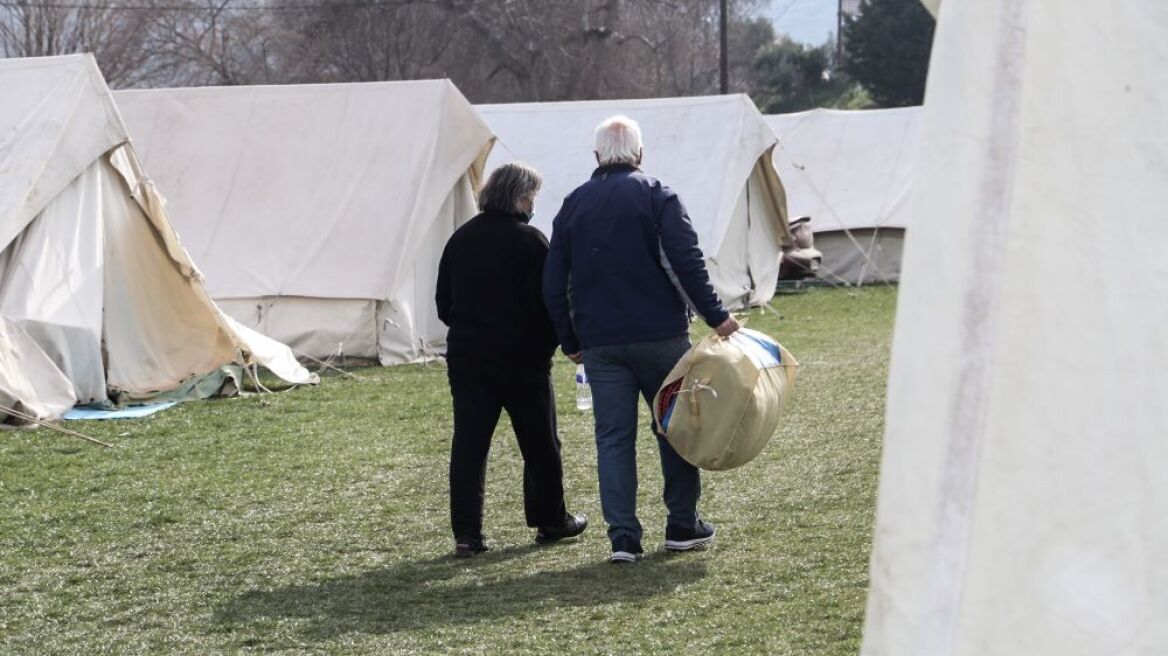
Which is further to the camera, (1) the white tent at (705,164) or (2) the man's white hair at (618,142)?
(1) the white tent at (705,164)

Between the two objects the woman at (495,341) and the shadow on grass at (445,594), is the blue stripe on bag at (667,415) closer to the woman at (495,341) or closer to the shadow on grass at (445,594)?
the shadow on grass at (445,594)

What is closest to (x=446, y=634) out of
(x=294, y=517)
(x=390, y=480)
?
(x=294, y=517)

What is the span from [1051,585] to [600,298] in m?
4.21

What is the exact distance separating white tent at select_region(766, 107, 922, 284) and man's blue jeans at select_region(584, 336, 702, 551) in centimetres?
1455

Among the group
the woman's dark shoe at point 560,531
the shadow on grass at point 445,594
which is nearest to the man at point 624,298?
the shadow on grass at point 445,594

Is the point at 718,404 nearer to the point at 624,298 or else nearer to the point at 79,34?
the point at 624,298

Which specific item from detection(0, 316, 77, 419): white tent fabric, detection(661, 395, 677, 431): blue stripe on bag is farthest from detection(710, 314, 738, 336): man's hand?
detection(0, 316, 77, 419): white tent fabric

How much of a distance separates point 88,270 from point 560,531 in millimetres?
5665

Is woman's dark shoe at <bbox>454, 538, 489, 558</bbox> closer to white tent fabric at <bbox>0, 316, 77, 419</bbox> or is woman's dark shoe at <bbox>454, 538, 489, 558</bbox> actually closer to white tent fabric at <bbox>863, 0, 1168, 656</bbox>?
white tent fabric at <bbox>0, 316, 77, 419</bbox>

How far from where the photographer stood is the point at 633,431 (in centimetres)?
566

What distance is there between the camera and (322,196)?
43.2ft

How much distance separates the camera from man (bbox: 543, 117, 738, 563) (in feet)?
18.0

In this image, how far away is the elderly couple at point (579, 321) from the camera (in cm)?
549

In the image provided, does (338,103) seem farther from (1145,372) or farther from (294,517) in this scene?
(1145,372)
